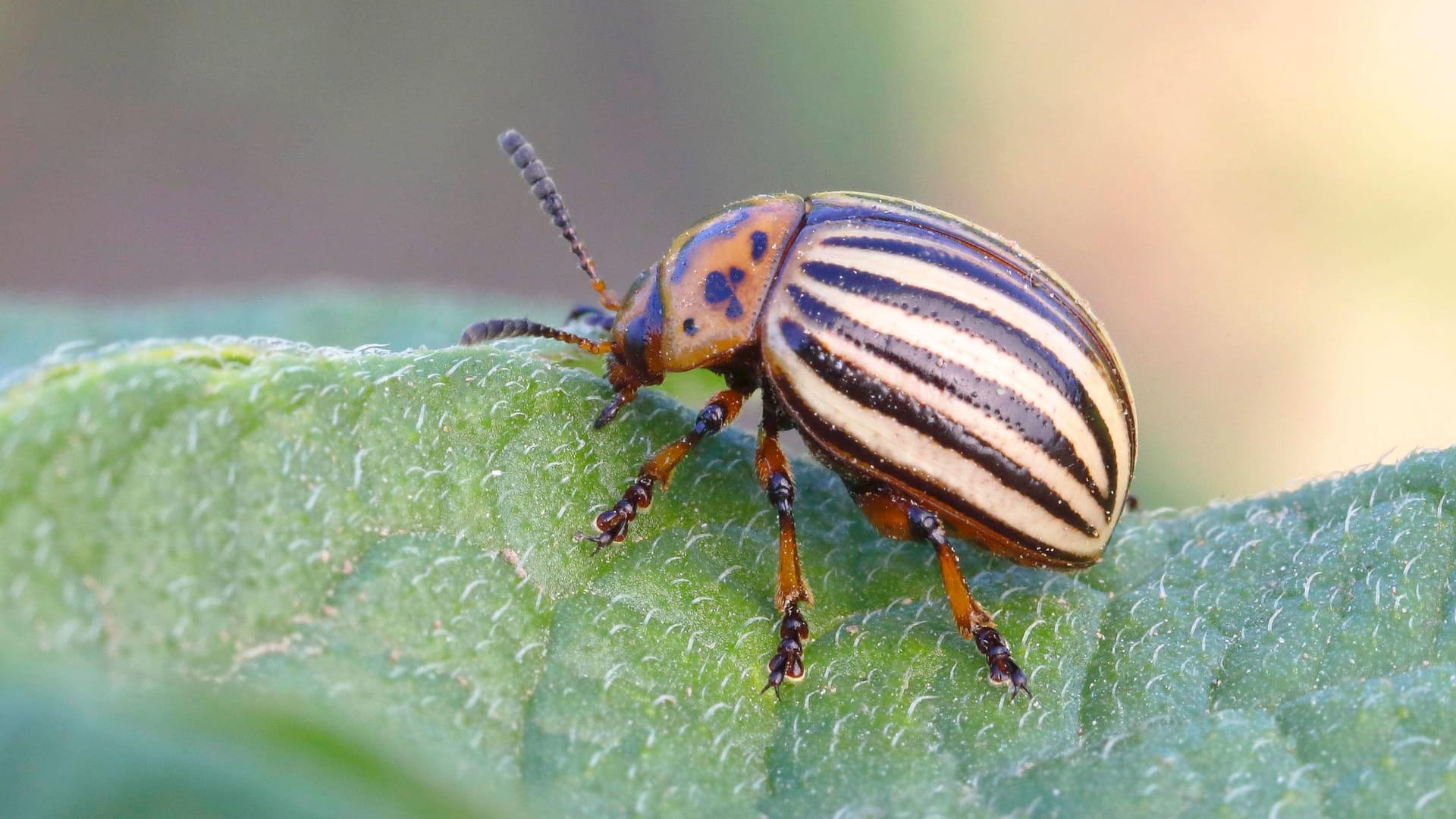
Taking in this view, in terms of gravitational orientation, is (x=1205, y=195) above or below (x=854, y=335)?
above

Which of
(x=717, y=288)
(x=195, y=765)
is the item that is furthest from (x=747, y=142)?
(x=195, y=765)

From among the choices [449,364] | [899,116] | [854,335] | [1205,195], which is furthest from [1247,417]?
[449,364]

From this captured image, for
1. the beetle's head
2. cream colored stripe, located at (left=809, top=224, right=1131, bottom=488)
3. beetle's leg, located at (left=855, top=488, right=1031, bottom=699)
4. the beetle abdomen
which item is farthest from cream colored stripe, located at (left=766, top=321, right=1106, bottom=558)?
the beetle's head

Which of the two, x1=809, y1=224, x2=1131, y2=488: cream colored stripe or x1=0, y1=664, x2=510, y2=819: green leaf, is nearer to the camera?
x1=0, y1=664, x2=510, y2=819: green leaf

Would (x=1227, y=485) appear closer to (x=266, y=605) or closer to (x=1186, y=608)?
(x=1186, y=608)

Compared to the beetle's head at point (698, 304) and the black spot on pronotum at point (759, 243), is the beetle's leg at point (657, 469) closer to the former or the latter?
the beetle's head at point (698, 304)

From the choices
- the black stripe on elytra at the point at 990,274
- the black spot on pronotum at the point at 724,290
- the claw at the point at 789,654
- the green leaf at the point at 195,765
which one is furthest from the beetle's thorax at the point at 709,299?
the green leaf at the point at 195,765

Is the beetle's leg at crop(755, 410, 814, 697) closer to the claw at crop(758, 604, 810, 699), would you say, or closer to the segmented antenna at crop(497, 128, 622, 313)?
the claw at crop(758, 604, 810, 699)

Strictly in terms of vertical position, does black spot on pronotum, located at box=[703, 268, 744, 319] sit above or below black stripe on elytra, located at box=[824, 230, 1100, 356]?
above
